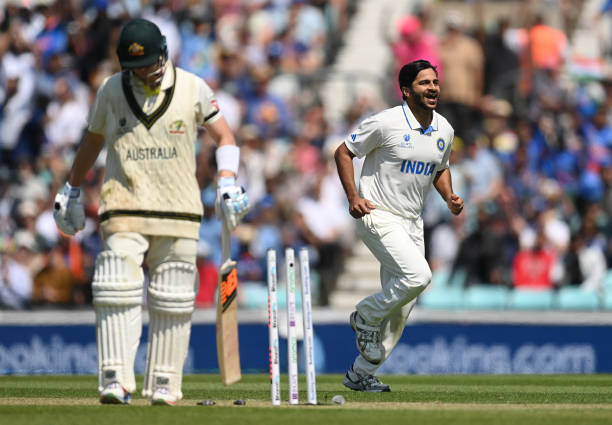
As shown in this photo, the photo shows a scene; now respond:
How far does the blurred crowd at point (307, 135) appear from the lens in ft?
48.8

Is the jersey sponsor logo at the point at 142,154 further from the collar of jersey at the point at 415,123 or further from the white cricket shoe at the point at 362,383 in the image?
the white cricket shoe at the point at 362,383

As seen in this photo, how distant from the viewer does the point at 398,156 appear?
895 cm

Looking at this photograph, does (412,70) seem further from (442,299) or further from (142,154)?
(442,299)

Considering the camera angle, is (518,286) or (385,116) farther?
(518,286)

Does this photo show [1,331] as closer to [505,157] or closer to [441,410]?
[505,157]

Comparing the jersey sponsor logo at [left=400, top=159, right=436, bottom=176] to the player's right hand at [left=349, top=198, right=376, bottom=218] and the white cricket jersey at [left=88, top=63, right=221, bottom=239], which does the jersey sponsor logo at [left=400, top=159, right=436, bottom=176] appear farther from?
the white cricket jersey at [left=88, top=63, right=221, bottom=239]

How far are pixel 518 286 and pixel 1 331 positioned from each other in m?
5.92

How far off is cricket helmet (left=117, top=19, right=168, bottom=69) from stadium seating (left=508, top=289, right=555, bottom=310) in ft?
26.0

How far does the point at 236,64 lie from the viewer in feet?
59.5

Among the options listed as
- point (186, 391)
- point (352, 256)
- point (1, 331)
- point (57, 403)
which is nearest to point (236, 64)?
point (352, 256)

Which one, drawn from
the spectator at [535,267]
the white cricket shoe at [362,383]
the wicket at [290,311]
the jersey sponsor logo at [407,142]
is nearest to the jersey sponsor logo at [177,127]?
the wicket at [290,311]

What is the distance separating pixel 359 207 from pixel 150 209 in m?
1.78

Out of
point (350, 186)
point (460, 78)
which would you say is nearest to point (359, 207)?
point (350, 186)

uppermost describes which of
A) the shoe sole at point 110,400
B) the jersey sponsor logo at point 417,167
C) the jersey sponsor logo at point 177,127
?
the jersey sponsor logo at point 177,127
